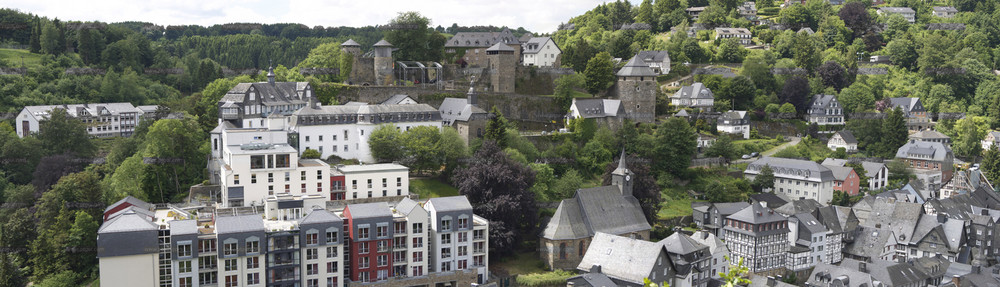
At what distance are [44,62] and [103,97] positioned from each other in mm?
7856

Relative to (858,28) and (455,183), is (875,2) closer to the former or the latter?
(858,28)

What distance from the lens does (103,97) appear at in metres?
66.8

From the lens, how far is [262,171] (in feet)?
138

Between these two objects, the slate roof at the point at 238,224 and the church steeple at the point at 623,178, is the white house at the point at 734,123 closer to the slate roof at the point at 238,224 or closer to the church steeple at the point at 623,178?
the church steeple at the point at 623,178

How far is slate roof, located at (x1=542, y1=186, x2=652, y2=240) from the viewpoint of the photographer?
44.0m

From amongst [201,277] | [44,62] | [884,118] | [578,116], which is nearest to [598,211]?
[578,116]

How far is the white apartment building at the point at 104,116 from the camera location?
2359 inches

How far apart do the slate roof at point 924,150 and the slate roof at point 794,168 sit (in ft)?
44.3

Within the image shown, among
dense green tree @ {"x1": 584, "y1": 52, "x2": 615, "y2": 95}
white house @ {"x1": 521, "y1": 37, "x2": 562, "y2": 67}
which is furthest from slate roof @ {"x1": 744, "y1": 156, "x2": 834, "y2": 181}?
white house @ {"x1": 521, "y1": 37, "x2": 562, "y2": 67}

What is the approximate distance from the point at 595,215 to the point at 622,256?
402cm

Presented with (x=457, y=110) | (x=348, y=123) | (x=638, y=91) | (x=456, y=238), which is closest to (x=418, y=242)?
(x=456, y=238)

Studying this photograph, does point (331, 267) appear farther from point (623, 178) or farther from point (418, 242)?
point (623, 178)

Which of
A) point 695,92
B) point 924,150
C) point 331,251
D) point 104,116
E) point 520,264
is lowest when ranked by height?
point 520,264

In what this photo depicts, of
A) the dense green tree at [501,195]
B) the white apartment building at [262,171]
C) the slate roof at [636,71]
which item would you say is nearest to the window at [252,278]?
the white apartment building at [262,171]
